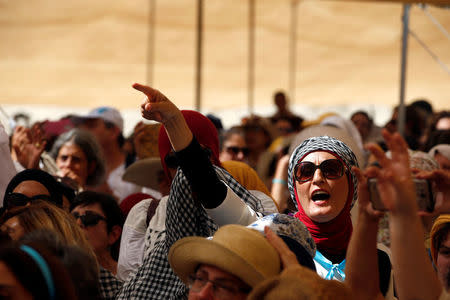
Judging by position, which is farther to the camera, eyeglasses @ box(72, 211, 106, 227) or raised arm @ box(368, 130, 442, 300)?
eyeglasses @ box(72, 211, 106, 227)

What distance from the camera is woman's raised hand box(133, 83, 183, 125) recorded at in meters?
2.58

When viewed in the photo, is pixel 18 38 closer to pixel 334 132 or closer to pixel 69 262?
pixel 334 132

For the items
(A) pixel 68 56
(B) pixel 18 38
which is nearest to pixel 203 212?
(B) pixel 18 38

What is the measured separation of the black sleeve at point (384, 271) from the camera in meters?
2.77

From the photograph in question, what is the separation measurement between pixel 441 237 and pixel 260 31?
11.3 m

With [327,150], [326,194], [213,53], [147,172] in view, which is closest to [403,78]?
[147,172]

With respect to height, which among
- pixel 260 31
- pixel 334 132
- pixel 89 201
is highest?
pixel 260 31

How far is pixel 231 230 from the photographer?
2.38m

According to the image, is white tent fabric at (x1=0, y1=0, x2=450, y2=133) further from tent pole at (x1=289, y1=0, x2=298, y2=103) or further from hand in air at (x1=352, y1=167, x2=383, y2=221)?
hand in air at (x1=352, y1=167, x2=383, y2=221)

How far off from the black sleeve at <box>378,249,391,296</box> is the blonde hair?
3.40 feet

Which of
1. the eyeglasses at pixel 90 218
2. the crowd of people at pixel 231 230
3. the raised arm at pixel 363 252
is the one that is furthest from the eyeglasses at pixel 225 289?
the eyeglasses at pixel 90 218

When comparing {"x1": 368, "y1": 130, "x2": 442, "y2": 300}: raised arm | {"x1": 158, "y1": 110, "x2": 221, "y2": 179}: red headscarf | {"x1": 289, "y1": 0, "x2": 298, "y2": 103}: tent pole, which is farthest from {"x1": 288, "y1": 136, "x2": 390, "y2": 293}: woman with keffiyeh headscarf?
{"x1": 289, "y1": 0, "x2": 298, "y2": 103}: tent pole

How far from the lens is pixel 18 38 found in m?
11.3

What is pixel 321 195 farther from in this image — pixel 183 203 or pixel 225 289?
pixel 225 289
